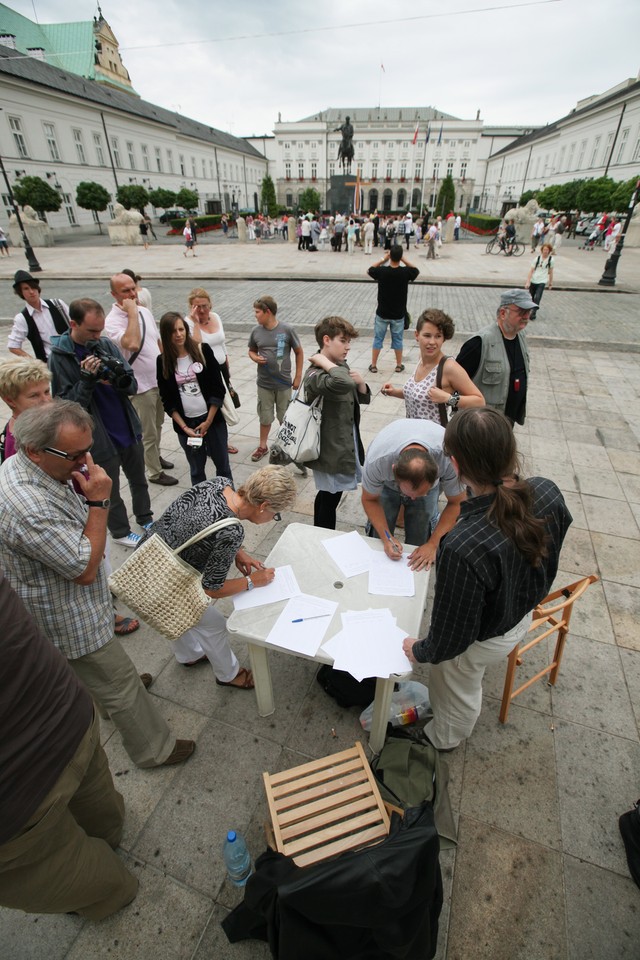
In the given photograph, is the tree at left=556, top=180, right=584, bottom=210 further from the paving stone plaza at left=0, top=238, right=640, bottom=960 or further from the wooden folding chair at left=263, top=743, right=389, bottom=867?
the wooden folding chair at left=263, top=743, right=389, bottom=867

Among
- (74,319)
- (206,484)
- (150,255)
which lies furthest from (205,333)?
(150,255)

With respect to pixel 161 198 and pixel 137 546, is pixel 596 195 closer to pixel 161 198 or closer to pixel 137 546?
pixel 161 198

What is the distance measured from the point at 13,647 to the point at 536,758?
2680 mm

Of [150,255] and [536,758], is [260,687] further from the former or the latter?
[150,255]

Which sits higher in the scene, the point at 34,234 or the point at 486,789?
the point at 34,234

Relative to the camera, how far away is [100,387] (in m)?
3.56

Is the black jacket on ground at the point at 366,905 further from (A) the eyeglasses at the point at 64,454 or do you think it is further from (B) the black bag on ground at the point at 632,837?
(A) the eyeglasses at the point at 64,454

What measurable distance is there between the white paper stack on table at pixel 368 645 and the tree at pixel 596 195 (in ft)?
130

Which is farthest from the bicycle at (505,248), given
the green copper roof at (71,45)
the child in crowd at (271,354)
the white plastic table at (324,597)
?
the green copper roof at (71,45)

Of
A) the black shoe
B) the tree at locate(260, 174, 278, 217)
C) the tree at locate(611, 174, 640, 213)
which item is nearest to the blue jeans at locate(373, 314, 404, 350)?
the black shoe

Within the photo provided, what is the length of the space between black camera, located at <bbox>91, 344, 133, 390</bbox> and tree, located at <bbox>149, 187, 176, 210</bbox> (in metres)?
44.1

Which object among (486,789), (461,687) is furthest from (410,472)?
(486,789)

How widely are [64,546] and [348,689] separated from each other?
1.83m

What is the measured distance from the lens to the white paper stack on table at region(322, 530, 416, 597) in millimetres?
2449
